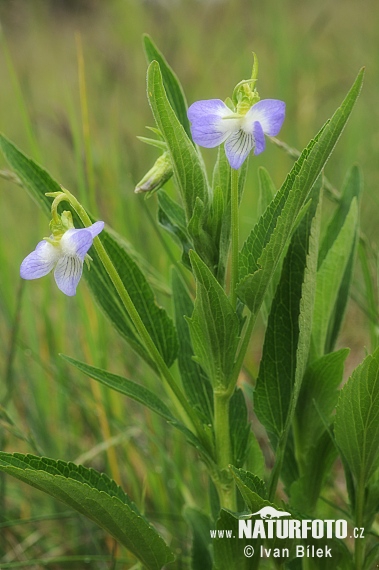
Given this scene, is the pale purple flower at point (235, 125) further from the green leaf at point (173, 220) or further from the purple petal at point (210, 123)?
the green leaf at point (173, 220)

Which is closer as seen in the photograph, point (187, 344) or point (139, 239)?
point (187, 344)

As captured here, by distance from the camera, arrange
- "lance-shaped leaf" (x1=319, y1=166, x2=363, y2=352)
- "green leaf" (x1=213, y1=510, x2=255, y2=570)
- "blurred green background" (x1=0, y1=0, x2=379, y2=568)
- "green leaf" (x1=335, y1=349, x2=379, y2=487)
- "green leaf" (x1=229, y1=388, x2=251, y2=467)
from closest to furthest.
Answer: "green leaf" (x1=335, y1=349, x2=379, y2=487), "green leaf" (x1=213, y1=510, x2=255, y2=570), "green leaf" (x1=229, y1=388, x2=251, y2=467), "lance-shaped leaf" (x1=319, y1=166, x2=363, y2=352), "blurred green background" (x1=0, y1=0, x2=379, y2=568)

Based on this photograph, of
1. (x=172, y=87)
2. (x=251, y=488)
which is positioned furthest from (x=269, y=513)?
(x=172, y=87)

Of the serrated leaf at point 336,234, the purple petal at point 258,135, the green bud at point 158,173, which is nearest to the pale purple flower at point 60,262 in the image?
the green bud at point 158,173

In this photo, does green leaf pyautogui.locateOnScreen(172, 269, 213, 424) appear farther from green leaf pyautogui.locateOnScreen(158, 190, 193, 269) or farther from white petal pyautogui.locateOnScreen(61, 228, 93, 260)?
white petal pyautogui.locateOnScreen(61, 228, 93, 260)

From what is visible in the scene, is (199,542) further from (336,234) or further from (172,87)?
(172,87)

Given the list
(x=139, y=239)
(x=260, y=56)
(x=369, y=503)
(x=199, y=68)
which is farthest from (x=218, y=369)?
(x=260, y=56)

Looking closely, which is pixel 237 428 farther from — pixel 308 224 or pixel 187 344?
pixel 308 224

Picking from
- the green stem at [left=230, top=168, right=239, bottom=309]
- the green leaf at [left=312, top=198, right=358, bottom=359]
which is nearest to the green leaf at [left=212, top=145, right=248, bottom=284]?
the green stem at [left=230, top=168, right=239, bottom=309]
